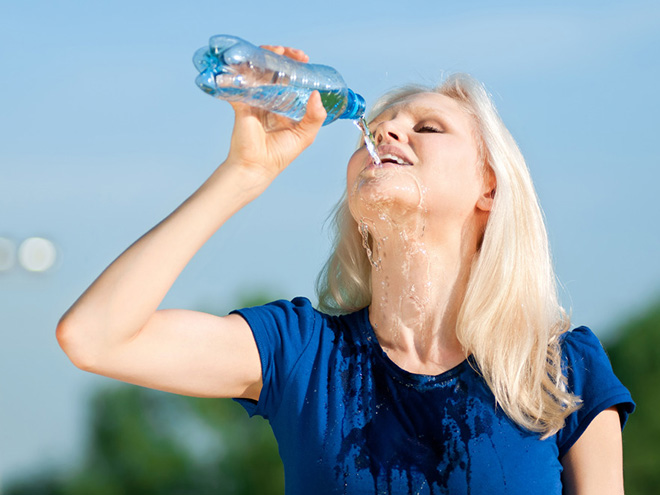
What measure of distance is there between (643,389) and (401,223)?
486 inches

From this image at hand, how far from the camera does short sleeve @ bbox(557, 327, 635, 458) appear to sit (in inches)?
102

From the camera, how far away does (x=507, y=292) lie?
2.83 m

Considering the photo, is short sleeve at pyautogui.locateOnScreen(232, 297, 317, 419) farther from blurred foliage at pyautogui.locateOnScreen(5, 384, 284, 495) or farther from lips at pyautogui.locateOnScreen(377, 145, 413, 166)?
blurred foliage at pyautogui.locateOnScreen(5, 384, 284, 495)

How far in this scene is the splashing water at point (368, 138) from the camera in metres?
2.81

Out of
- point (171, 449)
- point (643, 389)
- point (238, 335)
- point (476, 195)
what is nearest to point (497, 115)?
point (476, 195)

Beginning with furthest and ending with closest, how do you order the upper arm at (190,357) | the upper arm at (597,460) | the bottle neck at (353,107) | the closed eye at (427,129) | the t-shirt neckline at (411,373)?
the closed eye at (427,129) → the bottle neck at (353,107) → the t-shirt neckline at (411,373) → the upper arm at (597,460) → the upper arm at (190,357)

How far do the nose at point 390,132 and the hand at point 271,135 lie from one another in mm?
413

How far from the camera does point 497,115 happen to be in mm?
3047

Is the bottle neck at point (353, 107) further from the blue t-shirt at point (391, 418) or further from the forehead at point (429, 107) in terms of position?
the blue t-shirt at point (391, 418)

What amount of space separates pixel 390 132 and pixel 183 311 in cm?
95

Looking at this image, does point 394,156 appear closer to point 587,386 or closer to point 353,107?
point 353,107

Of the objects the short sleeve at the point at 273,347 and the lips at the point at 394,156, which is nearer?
the short sleeve at the point at 273,347

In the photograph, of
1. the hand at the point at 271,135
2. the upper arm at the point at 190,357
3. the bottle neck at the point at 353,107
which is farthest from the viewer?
the bottle neck at the point at 353,107

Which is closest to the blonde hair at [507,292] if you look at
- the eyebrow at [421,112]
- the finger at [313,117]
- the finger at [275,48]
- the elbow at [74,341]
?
the eyebrow at [421,112]
